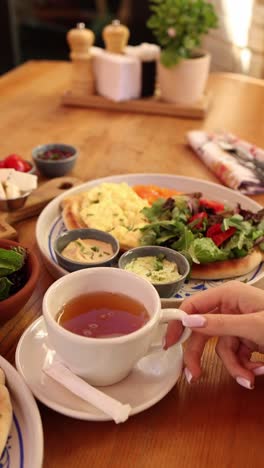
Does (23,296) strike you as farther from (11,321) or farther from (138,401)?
(138,401)

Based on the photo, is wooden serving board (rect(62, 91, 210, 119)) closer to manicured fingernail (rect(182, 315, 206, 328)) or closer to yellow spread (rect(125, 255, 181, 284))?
yellow spread (rect(125, 255, 181, 284))

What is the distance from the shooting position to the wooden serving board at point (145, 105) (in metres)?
2.38

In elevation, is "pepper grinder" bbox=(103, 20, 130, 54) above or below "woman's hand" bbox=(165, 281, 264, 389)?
above

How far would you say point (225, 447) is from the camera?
32.9 inches

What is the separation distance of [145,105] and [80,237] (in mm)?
1285

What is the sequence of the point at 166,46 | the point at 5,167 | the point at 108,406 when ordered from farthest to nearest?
the point at 166,46 → the point at 5,167 → the point at 108,406

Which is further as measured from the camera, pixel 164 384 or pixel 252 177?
pixel 252 177

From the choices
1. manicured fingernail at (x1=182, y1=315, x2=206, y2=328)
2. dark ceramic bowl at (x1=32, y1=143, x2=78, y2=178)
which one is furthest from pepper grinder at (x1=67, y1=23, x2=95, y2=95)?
manicured fingernail at (x1=182, y1=315, x2=206, y2=328)

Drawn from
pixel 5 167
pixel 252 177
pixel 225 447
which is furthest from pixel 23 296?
pixel 252 177

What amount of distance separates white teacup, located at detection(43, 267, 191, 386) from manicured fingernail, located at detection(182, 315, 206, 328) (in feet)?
0.03

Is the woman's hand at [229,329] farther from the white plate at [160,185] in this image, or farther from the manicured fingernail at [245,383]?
the white plate at [160,185]

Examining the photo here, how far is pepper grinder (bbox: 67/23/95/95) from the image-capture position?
7.59 ft

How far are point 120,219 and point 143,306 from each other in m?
0.56

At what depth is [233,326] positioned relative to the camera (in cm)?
86
